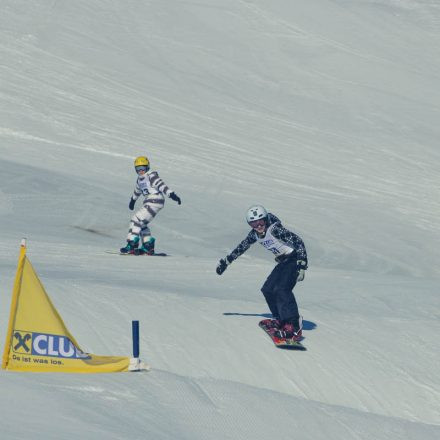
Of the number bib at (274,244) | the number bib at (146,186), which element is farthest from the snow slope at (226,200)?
the number bib at (146,186)

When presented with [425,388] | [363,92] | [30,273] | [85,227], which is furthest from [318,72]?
[30,273]

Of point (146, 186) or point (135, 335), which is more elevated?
point (146, 186)

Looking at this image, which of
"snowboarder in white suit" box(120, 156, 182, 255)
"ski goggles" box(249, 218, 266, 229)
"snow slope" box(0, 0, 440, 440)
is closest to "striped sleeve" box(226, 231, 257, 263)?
"ski goggles" box(249, 218, 266, 229)

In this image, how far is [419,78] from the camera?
123ft

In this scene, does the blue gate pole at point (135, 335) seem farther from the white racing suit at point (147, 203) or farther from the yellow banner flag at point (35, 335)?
the white racing suit at point (147, 203)

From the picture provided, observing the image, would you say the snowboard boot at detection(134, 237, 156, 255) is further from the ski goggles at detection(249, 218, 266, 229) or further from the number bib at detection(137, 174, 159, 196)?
the ski goggles at detection(249, 218, 266, 229)

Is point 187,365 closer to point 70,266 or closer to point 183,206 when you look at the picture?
point 70,266

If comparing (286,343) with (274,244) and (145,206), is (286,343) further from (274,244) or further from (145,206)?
(145,206)

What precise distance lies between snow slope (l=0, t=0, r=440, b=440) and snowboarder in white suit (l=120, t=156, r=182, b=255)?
50cm

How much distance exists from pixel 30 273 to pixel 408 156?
22795mm

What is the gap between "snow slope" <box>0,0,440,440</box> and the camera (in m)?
10.3

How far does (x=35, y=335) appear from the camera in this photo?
30.2 ft

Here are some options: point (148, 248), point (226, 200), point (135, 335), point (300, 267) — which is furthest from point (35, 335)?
point (226, 200)

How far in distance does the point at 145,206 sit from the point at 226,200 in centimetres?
700
